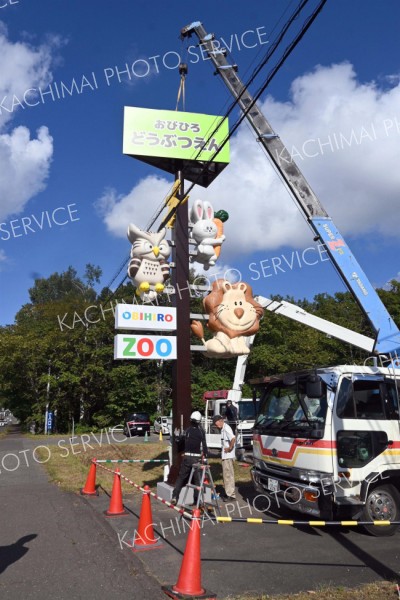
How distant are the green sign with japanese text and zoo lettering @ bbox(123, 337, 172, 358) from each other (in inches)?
186

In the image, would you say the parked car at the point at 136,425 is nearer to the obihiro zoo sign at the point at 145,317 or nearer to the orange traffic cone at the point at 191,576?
the obihiro zoo sign at the point at 145,317

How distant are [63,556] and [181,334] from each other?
5571 mm

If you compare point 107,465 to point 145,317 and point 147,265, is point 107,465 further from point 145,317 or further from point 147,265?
point 147,265

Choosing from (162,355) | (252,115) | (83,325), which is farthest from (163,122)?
(83,325)

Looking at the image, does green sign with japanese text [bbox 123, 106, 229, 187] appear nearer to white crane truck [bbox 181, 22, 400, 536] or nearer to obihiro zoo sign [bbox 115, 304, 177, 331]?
obihiro zoo sign [bbox 115, 304, 177, 331]

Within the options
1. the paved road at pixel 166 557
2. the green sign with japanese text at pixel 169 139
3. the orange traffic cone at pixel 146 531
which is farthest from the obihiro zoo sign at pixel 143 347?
the green sign with japanese text at pixel 169 139

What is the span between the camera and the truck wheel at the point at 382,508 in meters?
7.75

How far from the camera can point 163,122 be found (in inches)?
527

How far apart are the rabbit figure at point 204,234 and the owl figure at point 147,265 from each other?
3.33 ft

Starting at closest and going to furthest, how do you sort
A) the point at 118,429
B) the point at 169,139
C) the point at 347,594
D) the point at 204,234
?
1. the point at 347,594
2. the point at 204,234
3. the point at 169,139
4. the point at 118,429

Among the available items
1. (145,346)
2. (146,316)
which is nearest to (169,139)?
(146,316)

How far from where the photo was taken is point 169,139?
13156mm

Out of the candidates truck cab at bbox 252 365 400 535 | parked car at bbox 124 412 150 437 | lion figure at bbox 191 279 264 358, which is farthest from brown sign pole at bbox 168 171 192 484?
parked car at bbox 124 412 150 437

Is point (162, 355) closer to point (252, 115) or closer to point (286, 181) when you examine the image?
point (286, 181)
